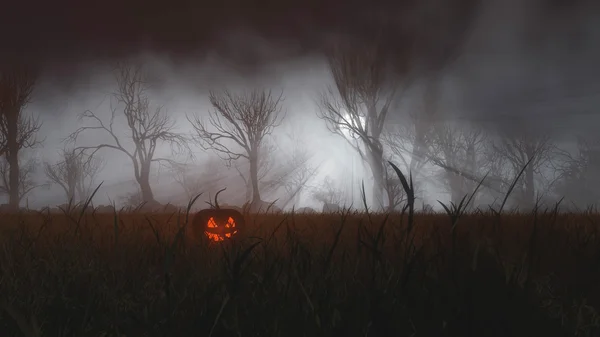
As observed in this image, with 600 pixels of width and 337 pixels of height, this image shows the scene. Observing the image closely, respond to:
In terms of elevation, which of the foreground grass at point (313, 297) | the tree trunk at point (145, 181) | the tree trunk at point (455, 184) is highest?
the tree trunk at point (455, 184)

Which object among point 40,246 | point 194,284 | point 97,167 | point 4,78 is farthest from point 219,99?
point 194,284


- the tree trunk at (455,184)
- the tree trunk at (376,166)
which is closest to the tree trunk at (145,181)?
the tree trunk at (376,166)

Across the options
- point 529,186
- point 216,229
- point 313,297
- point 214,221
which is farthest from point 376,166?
point 313,297

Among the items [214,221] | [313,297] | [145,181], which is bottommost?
[313,297]

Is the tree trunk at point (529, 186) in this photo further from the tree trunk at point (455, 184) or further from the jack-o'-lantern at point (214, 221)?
the jack-o'-lantern at point (214, 221)

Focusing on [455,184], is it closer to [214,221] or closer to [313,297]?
[214,221]

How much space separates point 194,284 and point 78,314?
29cm

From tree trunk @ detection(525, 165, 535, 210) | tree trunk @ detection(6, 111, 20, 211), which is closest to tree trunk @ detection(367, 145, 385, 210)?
tree trunk @ detection(525, 165, 535, 210)

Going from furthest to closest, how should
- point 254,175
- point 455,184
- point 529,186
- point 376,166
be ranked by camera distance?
point 455,184 < point 376,166 < point 254,175 < point 529,186

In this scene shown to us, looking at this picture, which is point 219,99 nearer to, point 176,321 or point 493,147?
point 493,147

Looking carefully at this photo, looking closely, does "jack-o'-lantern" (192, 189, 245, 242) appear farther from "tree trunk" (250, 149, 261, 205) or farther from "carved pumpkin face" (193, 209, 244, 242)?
"tree trunk" (250, 149, 261, 205)

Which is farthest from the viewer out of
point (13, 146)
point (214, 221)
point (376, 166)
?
point (13, 146)

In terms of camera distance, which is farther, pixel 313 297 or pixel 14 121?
pixel 14 121

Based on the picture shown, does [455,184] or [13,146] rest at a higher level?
[13,146]
